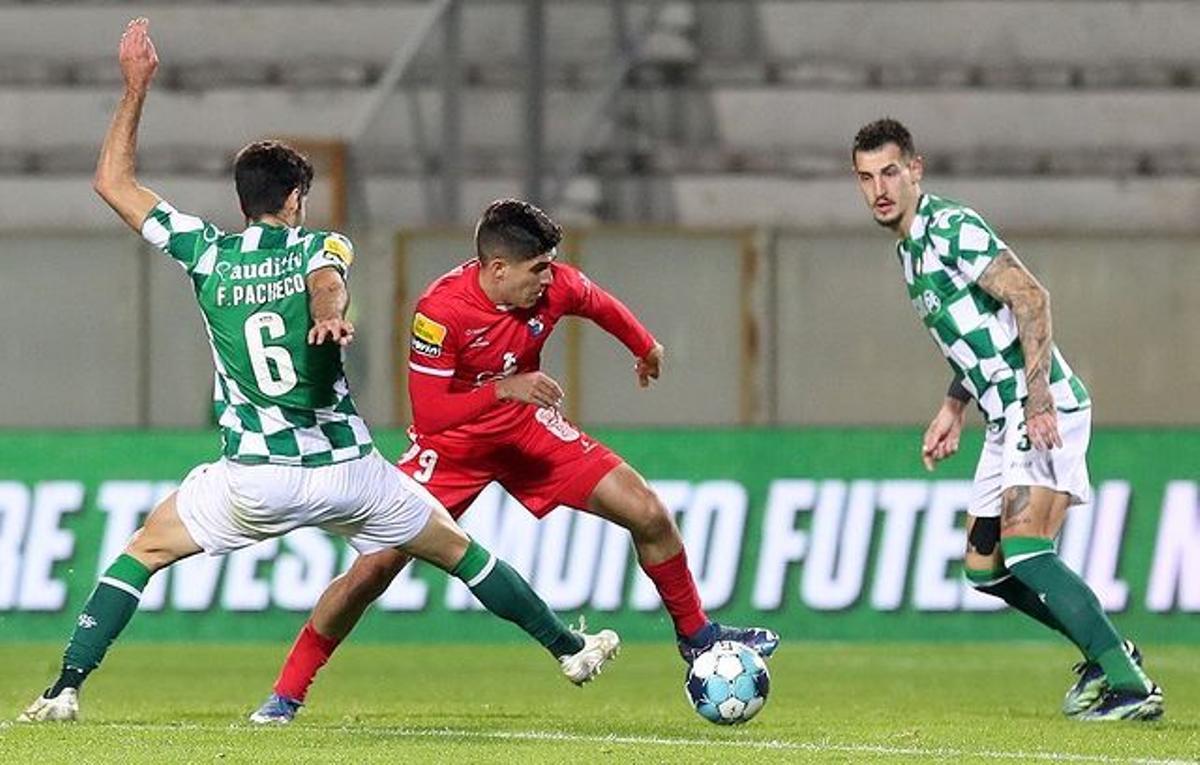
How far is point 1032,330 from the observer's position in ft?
30.3

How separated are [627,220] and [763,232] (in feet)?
6.80

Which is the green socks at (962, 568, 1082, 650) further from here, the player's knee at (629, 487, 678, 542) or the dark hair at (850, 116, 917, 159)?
the dark hair at (850, 116, 917, 159)

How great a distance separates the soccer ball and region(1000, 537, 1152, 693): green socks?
36.0 inches

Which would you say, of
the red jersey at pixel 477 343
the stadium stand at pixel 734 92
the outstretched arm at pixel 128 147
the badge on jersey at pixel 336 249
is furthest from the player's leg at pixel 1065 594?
the stadium stand at pixel 734 92

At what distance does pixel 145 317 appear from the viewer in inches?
669

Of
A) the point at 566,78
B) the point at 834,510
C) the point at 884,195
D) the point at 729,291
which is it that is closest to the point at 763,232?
the point at 729,291

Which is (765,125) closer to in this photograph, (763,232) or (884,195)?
(763,232)

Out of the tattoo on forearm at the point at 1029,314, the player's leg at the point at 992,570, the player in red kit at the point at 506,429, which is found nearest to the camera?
the tattoo on forearm at the point at 1029,314

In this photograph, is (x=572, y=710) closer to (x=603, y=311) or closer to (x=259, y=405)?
(x=603, y=311)

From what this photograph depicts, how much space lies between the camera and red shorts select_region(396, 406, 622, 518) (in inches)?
389

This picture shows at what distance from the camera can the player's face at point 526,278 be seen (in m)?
9.45

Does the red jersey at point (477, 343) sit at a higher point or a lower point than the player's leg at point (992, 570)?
higher

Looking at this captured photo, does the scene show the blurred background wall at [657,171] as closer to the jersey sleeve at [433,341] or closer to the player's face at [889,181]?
the jersey sleeve at [433,341]

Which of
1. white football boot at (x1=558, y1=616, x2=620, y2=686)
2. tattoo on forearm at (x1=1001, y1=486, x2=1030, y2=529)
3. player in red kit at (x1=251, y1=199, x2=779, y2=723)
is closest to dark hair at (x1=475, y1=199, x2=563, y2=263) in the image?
player in red kit at (x1=251, y1=199, x2=779, y2=723)
